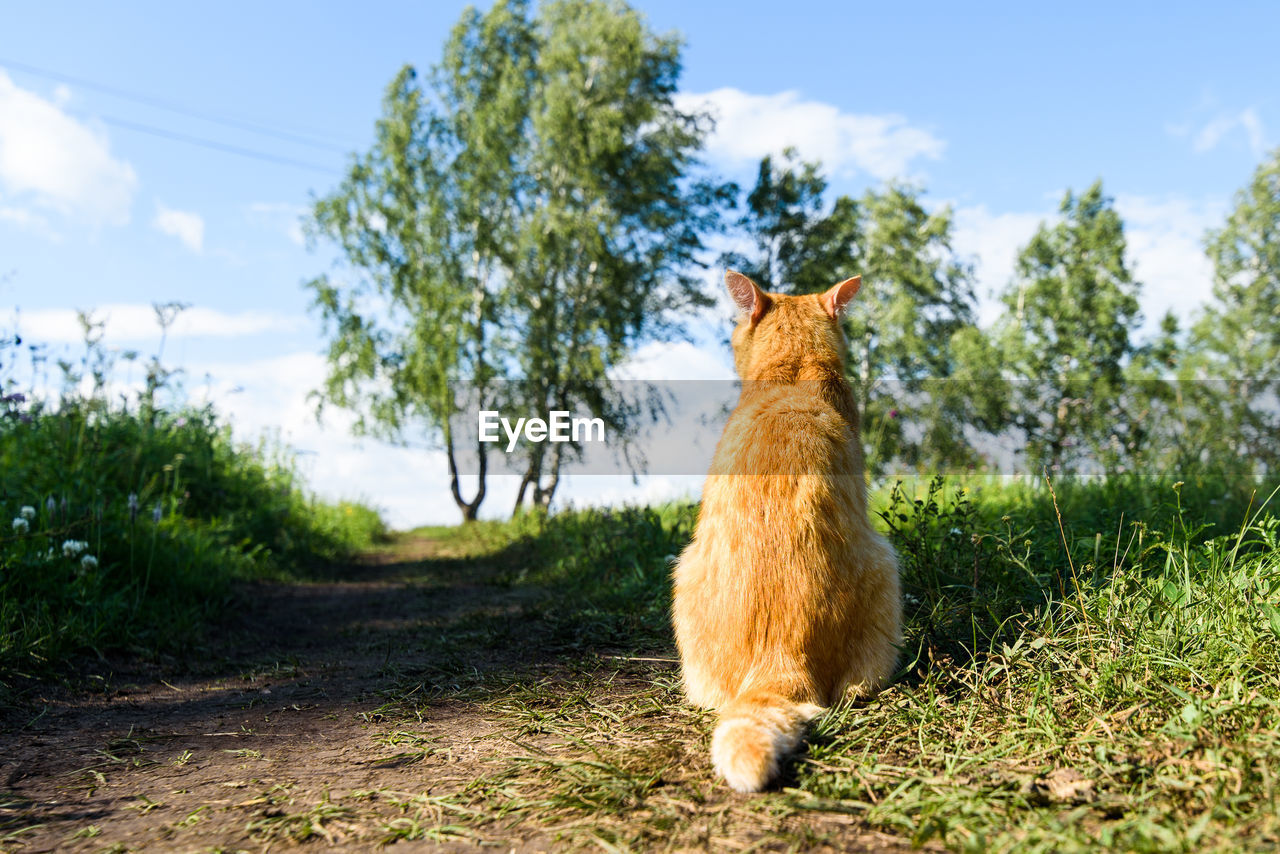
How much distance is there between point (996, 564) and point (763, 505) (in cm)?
171

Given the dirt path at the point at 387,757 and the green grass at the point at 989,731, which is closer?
the green grass at the point at 989,731

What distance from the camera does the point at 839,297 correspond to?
3.59 meters

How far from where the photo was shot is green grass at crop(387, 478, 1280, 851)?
2020mm

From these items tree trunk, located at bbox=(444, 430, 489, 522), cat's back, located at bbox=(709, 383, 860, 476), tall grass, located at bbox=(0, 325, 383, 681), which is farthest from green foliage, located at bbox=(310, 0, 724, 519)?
cat's back, located at bbox=(709, 383, 860, 476)

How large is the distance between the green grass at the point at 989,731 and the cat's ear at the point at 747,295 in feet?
4.27

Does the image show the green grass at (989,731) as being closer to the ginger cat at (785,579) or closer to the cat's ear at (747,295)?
the ginger cat at (785,579)

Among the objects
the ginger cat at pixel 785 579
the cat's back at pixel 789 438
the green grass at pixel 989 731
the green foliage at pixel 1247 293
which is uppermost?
the green foliage at pixel 1247 293

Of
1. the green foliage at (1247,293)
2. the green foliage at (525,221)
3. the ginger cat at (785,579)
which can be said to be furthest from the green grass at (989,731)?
the green foliage at (1247,293)

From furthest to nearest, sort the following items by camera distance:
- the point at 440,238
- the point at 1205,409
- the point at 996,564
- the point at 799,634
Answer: the point at 440,238 → the point at 1205,409 → the point at 996,564 → the point at 799,634

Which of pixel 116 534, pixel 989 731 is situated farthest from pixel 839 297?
pixel 116 534

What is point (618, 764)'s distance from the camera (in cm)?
247

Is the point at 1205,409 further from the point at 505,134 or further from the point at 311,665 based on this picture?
the point at 505,134

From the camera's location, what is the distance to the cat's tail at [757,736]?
2.17m

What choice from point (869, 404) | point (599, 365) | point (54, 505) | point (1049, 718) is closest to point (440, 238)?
point (599, 365)
